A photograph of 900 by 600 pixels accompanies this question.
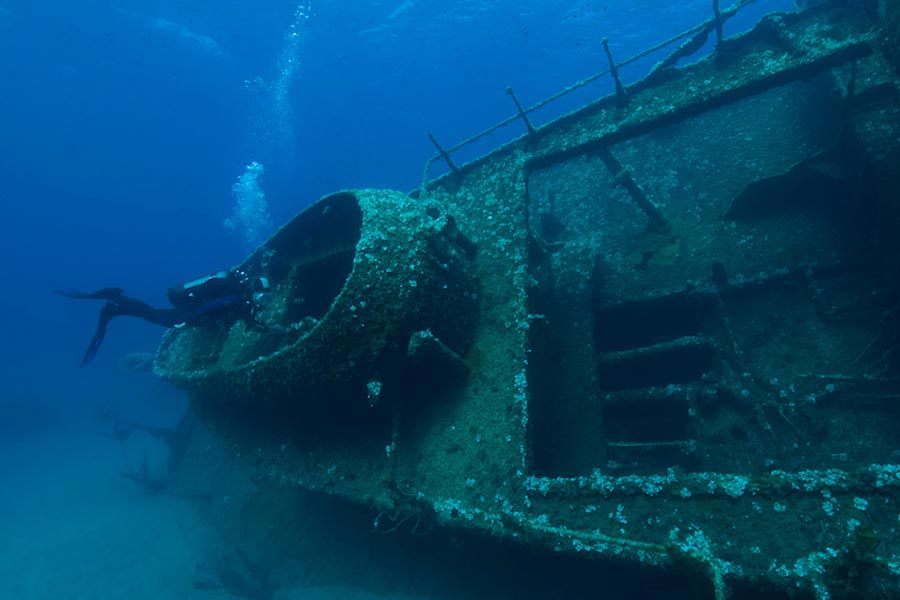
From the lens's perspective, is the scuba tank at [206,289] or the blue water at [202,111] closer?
the scuba tank at [206,289]

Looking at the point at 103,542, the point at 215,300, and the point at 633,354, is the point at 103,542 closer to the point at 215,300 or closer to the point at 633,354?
the point at 215,300

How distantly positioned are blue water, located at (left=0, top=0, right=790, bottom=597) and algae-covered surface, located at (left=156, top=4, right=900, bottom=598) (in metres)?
36.4

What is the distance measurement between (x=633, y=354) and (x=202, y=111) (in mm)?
99633

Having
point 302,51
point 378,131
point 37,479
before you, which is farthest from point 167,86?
point 37,479

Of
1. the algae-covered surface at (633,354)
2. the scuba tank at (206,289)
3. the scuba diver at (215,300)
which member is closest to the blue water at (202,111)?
the scuba diver at (215,300)

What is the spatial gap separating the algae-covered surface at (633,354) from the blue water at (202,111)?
36.4m

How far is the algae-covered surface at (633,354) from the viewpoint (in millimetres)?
3236

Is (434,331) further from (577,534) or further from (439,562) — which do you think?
(439,562)

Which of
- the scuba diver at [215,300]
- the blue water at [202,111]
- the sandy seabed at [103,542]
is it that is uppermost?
the blue water at [202,111]

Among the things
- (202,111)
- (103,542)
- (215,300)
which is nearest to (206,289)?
(215,300)

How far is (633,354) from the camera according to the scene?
5988 millimetres

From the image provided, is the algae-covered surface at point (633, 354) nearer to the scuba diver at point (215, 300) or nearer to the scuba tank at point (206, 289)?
the scuba diver at point (215, 300)

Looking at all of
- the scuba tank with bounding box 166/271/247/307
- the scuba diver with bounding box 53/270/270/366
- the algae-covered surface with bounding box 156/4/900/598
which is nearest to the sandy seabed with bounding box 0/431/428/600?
the algae-covered surface with bounding box 156/4/900/598

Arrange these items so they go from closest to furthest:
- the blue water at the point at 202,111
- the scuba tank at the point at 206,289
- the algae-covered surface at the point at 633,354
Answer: the algae-covered surface at the point at 633,354, the scuba tank at the point at 206,289, the blue water at the point at 202,111
